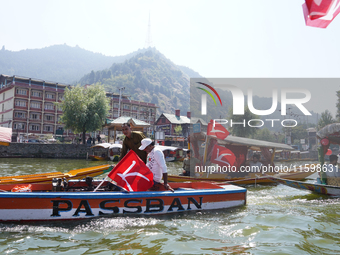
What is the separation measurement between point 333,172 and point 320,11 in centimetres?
810

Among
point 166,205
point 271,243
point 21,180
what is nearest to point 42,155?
point 21,180

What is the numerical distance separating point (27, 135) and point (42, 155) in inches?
Result: 935

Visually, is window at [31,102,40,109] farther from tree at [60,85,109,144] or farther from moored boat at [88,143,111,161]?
moored boat at [88,143,111,161]

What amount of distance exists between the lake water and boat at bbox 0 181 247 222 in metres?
0.19

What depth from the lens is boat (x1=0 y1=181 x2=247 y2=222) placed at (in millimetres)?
5969

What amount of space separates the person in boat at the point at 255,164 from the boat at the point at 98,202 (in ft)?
24.1

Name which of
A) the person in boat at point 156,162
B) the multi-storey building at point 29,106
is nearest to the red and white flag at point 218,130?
the person in boat at point 156,162

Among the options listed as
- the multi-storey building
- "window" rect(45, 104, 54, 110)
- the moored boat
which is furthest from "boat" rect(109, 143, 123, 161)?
"window" rect(45, 104, 54, 110)

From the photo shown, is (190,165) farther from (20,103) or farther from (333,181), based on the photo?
(20,103)

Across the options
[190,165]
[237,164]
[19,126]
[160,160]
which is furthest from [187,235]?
[19,126]

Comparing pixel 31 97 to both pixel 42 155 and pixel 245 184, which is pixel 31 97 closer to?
pixel 42 155

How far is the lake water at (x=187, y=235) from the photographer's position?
497 cm

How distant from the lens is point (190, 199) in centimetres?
737

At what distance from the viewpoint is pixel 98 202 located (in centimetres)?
648
